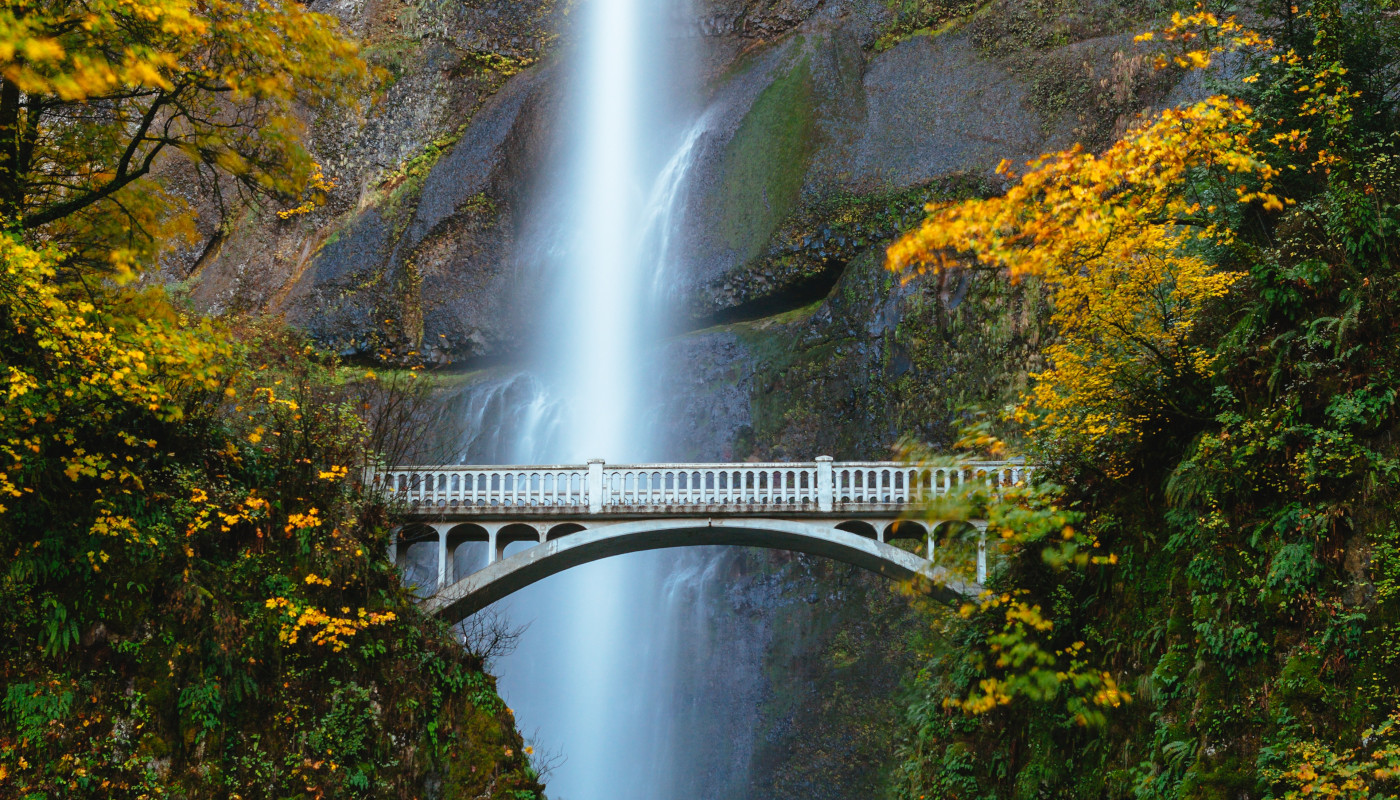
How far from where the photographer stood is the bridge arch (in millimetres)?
19391

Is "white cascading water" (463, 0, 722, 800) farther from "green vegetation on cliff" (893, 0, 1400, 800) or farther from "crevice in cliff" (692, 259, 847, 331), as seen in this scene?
"green vegetation on cliff" (893, 0, 1400, 800)

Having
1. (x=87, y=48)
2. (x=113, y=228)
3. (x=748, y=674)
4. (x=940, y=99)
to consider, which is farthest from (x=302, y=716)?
(x=940, y=99)

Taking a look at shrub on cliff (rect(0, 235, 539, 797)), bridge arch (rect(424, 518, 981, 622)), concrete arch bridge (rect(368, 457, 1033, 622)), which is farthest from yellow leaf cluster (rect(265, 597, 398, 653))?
concrete arch bridge (rect(368, 457, 1033, 622))

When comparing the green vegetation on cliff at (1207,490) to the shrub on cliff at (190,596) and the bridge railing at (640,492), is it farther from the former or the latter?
the shrub on cliff at (190,596)

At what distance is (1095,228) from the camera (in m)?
6.41

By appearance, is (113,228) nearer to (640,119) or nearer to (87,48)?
(87,48)

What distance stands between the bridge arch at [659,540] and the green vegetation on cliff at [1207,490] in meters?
6.81

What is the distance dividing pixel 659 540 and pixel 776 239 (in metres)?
15.4

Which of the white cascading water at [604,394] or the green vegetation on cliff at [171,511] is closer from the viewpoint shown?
the green vegetation on cliff at [171,511]

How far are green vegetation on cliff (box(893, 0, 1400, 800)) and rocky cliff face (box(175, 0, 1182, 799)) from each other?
14042 millimetres

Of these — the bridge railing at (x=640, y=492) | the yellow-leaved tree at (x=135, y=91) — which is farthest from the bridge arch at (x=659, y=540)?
the yellow-leaved tree at (x=135, y=91)

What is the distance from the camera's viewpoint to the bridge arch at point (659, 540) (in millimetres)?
19391

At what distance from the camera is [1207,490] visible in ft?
31.2

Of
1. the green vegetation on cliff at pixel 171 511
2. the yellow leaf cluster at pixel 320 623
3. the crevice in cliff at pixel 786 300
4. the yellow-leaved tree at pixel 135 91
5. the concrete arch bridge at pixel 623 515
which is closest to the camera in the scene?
the yellow-leaved tree at pixel 135 91
